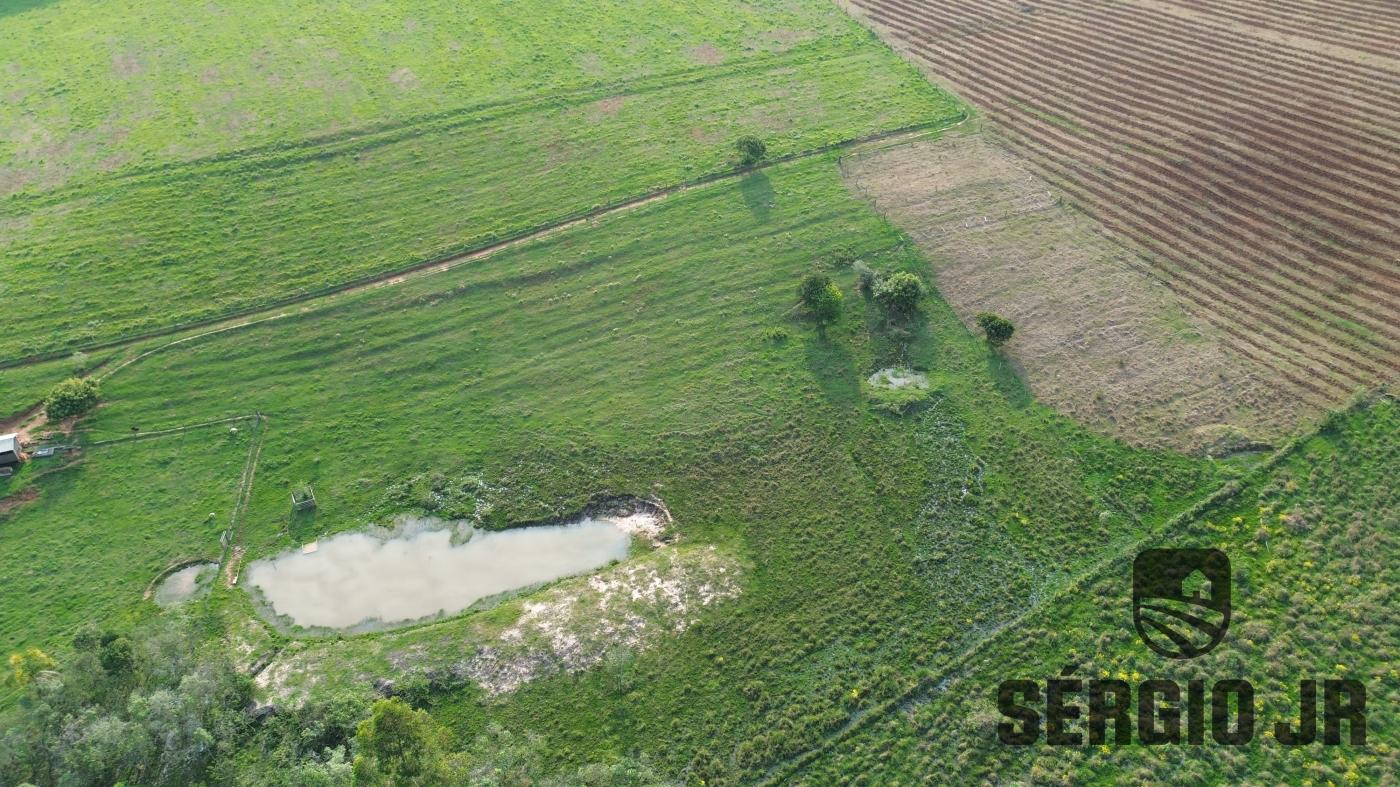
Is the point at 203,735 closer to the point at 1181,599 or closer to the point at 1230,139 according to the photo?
the point at 1181,599

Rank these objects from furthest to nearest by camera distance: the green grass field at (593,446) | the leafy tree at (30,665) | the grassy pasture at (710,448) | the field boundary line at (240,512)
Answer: the field boundary line at (240,512), the grassy pasture at (710,448), the green grass field at (593,446), the leafy tree at (30,665)

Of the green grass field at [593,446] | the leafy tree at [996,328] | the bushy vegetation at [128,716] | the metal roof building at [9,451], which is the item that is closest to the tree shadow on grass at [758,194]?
the green grass field at [593,446]

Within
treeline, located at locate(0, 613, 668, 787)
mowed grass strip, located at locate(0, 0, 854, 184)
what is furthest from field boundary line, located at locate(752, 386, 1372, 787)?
mowed grass strip, located at locate(0, 0, 854, 184)

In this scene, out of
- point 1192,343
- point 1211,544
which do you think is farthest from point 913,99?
point 1211,544

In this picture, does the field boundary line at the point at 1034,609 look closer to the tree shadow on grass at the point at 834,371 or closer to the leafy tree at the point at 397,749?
the leafy tree at the point at 397,749

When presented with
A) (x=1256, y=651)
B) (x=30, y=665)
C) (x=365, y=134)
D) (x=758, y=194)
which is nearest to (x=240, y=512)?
(x=30, y=665)

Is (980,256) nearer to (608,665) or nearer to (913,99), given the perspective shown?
(913,99)
